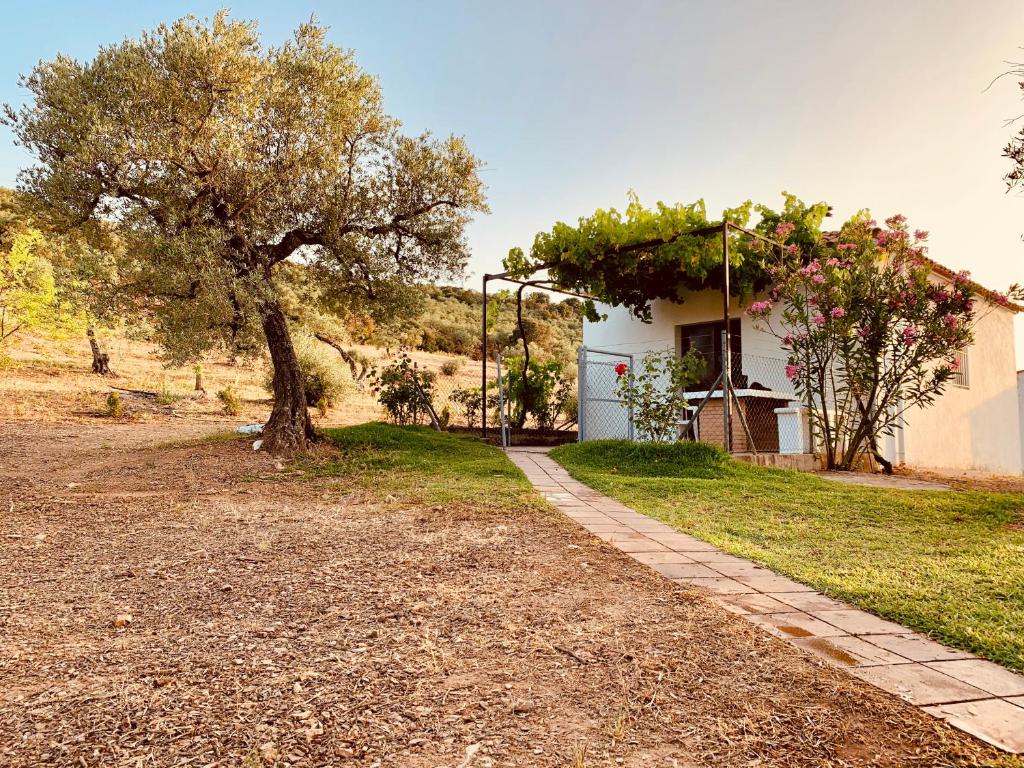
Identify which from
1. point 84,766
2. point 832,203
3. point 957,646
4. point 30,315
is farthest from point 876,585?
point 30,315

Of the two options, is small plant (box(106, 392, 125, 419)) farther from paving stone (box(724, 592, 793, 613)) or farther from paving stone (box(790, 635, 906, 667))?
paving stone (box(790, 635, 906, 667))

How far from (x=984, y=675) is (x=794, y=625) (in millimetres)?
672

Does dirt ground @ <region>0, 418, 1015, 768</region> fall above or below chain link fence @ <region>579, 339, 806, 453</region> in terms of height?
below

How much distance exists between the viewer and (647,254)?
1073 centimetres

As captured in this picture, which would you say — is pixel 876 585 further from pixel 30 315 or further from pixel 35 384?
pixel 35 384

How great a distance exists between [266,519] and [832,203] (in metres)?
9.71

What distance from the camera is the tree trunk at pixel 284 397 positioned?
8398mm

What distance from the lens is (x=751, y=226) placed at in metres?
10.1

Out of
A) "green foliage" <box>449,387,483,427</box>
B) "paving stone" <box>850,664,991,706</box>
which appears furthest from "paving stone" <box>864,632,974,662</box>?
"green foliage" <box>449,387,483,427</box>

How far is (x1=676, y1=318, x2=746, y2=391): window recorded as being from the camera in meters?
11.4

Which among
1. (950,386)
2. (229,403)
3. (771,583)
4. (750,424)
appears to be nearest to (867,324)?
(750,424)

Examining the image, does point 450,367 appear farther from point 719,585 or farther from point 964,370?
point 719,585

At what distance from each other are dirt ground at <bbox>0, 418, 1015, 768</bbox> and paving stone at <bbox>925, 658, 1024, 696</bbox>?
1.41 ft

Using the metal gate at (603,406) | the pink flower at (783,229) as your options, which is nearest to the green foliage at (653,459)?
the metal gate at (603,406)
